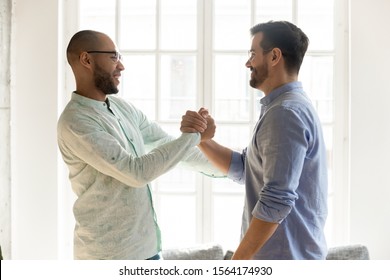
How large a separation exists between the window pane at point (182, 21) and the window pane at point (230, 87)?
0.22 metres

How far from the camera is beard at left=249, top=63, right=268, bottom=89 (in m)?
2.09

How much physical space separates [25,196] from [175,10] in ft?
4.88

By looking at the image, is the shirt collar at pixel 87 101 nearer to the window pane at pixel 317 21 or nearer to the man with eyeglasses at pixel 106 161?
the man with eyeglasses at pixel 106 161

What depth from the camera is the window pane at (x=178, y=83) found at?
3.39 meters

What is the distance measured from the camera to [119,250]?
2119mm

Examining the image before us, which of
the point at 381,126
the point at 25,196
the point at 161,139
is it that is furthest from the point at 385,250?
the point at 25,196

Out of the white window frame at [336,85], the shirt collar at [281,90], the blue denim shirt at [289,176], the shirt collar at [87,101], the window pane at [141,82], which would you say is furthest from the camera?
the window pane at [141,82]

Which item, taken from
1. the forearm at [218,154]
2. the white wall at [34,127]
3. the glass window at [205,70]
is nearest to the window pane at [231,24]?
the glass window at [205,70]

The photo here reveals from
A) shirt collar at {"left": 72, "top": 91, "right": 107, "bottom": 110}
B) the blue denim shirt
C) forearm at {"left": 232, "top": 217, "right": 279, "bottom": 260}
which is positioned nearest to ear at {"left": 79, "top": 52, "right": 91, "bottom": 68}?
shirt collar at {"left": 72, "top": 91, "right": 107, "bottom": 110}

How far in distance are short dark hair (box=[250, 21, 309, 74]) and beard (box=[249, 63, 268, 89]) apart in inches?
3.1

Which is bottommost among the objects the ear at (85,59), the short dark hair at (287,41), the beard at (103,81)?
the beard at (103,81)

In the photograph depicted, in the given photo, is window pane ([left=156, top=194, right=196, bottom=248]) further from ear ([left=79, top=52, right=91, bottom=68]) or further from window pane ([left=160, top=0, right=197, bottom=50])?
ear ([left=79, top=52, right=91, bottom=68])

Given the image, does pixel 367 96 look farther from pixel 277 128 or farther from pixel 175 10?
pixel 277 128
